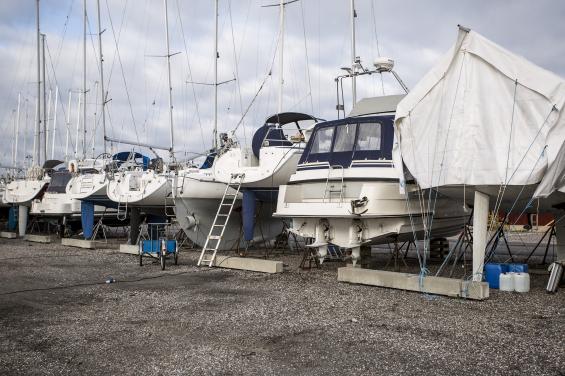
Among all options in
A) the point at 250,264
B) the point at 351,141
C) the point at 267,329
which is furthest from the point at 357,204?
the point at 267,329

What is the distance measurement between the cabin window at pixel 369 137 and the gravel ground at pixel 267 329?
3.33 metres

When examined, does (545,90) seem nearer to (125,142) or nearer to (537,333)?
(537,333)

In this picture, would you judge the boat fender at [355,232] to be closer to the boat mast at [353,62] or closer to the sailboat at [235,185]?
the sailboat at [235,185]

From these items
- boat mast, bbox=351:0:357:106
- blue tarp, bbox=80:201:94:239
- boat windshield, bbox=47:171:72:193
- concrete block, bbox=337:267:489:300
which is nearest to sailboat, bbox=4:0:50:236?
boat windshield, bbox=47:171:72:193

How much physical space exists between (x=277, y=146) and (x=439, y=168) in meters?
6.74

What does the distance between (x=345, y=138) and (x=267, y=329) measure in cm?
685

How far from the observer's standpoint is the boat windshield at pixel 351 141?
40.8 ft

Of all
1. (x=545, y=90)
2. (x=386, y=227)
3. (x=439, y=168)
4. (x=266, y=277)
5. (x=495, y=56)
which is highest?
(x=495, y=56)

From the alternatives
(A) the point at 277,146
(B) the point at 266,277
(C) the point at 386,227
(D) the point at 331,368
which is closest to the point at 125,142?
(A) the point at 277,146

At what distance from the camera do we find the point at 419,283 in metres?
9.68

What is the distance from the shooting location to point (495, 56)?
31.1 ft

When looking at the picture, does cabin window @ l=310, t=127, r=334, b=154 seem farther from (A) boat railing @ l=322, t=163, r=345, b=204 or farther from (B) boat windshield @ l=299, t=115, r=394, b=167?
(A) boat railing @ l=322, t=163, r=345, b=204

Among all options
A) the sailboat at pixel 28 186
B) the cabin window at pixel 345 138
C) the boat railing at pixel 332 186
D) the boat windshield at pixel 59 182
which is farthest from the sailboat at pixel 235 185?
the sailboat at pixel 28 186

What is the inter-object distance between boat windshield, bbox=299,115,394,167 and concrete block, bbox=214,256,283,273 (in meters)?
2.73
